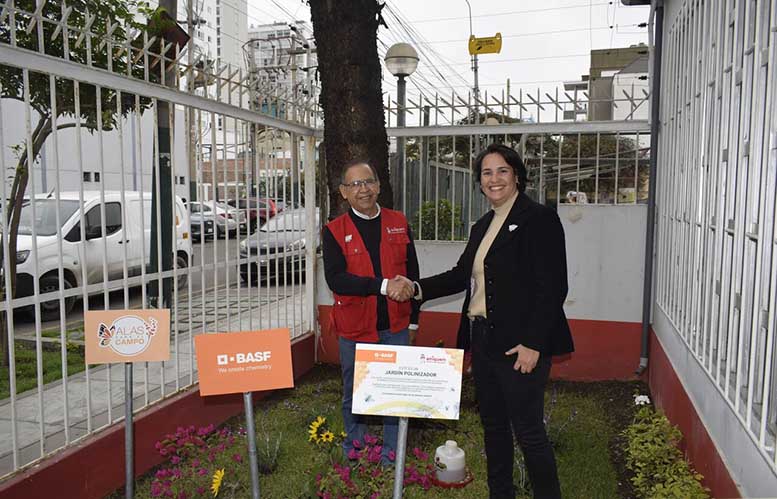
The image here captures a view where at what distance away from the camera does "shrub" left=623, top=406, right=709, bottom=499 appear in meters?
2.82

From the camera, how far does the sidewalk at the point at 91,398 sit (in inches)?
119

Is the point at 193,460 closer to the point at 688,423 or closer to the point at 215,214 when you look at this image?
the point at 215,214

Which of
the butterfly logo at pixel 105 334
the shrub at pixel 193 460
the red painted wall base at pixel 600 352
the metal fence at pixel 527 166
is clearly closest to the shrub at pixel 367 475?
the shrub at pixel 193 460

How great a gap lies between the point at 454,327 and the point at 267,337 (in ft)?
10.6

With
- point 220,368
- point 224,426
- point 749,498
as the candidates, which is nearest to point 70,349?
point 224,426

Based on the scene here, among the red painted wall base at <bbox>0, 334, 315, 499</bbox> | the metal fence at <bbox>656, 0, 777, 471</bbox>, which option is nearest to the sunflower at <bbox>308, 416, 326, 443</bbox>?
the red painted wall base at <bbox>0, 334, 315, 499</bbox>

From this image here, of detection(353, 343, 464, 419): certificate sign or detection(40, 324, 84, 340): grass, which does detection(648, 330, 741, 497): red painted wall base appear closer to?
detection(353, 343, 464, 419): certificate sign

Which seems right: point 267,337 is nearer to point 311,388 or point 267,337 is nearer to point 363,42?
point 363,42

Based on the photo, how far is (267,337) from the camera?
2.46 metres

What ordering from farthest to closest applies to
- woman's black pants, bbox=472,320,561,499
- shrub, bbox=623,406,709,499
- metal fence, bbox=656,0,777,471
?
shrub, bbox=623,406,709,499, woman's black pants, bbox=472,320,561,499, metal fence, bbox=656,0,777,471

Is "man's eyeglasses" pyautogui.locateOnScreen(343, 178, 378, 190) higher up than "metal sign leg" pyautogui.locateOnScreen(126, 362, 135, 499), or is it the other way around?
"man's eyeglasses" pyautogui.locateOnScreen(343, 178, 378, 190)

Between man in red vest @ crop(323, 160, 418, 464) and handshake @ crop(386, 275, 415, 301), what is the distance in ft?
0.13

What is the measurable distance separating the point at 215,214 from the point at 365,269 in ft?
4.89

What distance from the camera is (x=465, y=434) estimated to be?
414 cm
